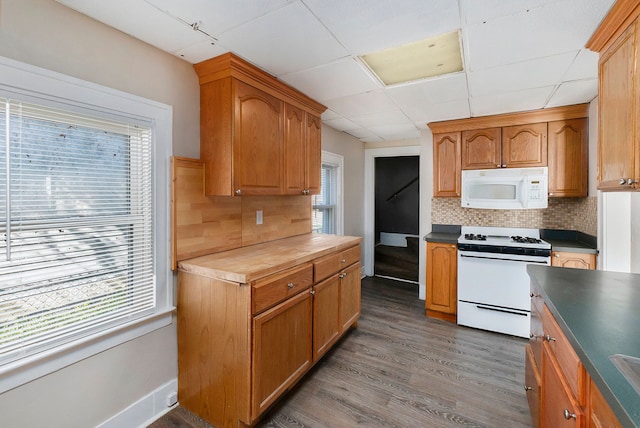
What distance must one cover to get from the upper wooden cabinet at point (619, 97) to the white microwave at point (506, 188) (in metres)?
1.34

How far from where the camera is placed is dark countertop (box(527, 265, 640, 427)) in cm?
71

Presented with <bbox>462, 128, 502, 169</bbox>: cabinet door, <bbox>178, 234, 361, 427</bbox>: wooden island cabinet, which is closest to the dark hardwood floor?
<bbox>178, 234, 361, 427</bbox>: wooden island cabinet

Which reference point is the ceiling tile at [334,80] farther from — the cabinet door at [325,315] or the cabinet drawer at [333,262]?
the cabinet door at [325,315]

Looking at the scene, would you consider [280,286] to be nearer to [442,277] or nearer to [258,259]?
[258,259]

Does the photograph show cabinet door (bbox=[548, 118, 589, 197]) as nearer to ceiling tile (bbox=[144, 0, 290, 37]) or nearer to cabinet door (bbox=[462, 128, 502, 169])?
cabinet door (bbox=[462, 128, 502, 169])

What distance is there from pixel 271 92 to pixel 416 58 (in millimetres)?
1065

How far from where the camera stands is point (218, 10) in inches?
56.5

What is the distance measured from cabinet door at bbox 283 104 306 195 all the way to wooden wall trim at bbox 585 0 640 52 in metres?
1.96

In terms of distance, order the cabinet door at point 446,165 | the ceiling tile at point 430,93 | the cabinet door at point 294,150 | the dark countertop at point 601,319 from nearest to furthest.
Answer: the dark countertop at point 601,319 < the ceiling tile at point 430,93 < the cabinet door at point 294,150 < the cabinet door at point 446,165

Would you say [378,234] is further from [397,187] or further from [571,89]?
[571,89]

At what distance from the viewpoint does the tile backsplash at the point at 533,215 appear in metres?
2.89

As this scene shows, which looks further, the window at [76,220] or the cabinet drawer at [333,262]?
the cabinet drawer at [333,262]

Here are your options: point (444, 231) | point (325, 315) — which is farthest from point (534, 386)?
point (444, 231)

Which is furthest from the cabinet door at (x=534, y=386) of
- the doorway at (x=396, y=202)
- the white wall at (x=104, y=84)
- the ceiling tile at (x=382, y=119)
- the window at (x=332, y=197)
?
the doorway at (x=396, y=202)
